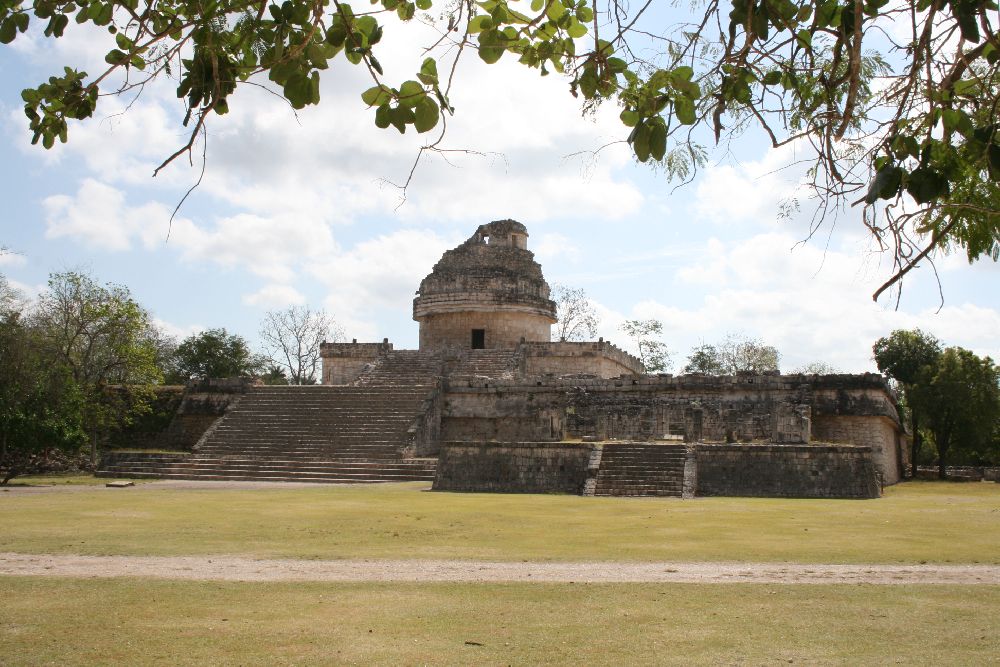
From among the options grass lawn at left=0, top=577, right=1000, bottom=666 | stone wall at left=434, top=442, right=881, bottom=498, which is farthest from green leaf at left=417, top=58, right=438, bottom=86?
stone wall at left=434, top=442, right=881, bottom=498

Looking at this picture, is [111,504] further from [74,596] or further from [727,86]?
[727,86]

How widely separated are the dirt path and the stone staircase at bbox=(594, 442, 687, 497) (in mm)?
8844

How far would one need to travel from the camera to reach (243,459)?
2295cm

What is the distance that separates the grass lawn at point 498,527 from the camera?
9.34 metres

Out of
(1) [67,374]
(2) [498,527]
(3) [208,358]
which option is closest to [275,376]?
(3) [208,358]

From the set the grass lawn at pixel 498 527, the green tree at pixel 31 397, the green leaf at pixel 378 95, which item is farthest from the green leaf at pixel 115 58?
the green tree at pixel 31 397

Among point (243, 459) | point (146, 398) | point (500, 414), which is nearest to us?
point (243, 459)

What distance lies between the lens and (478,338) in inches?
1265

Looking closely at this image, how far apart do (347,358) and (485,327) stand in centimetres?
473

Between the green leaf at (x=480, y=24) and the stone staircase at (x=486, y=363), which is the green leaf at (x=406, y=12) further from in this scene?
the stone staircase at (x=486, y=363)

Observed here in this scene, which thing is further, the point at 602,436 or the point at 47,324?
the point at 47,324

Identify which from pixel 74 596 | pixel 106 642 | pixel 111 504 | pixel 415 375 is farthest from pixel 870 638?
pixel 415 375

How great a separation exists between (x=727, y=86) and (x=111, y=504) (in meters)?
13.0

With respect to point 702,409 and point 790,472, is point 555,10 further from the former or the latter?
point 702,409
